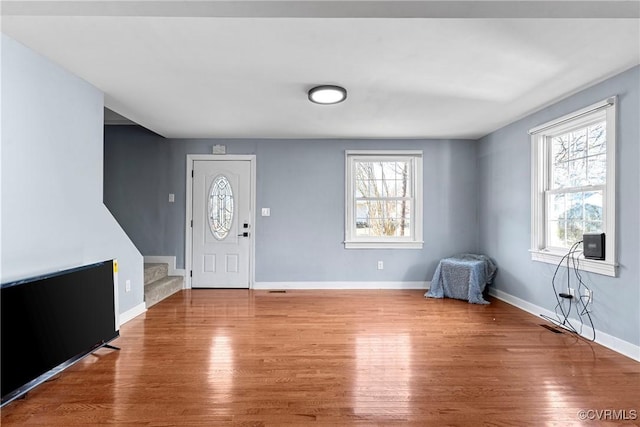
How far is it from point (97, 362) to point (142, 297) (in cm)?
133

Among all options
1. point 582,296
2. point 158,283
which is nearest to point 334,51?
point 582,296

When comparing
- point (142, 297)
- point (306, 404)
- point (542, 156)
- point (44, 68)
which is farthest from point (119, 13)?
point (542, 156)

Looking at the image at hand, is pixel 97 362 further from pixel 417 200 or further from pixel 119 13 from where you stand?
pixel 417 200

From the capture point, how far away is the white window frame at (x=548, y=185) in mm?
2768

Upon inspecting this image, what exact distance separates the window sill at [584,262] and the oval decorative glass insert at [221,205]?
13.0 feet

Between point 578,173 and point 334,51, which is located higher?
point 334,51

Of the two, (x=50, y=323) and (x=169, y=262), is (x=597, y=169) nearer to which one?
(x=50, y=323)

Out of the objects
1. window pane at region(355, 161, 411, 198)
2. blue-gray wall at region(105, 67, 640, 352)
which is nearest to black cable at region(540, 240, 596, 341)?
blue-gray wall at region(105, 67, 640, 352)

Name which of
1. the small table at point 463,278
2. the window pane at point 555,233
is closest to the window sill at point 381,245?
the small table at point 463,278

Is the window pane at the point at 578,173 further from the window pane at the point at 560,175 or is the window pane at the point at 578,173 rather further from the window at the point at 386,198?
the window at the point at 386,198

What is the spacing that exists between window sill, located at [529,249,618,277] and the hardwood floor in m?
0.64

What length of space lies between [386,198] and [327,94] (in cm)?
240

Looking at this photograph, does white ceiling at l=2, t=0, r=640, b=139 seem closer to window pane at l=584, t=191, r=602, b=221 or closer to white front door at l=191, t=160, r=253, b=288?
window pane at l=584, t=191, r=602, b=221

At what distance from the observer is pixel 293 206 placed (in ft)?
16.5
